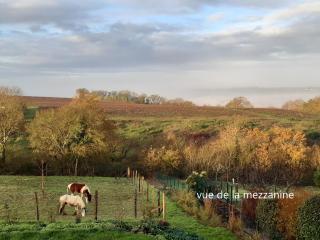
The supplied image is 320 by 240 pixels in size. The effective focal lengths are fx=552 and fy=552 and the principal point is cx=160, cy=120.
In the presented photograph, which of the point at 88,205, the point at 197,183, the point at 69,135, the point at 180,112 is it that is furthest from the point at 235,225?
the point at 180,112

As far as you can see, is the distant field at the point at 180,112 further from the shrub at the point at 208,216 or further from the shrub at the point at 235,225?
the shrub at the point at 235,225

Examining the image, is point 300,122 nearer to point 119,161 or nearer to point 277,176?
point 277,176

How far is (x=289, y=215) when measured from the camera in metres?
19.2

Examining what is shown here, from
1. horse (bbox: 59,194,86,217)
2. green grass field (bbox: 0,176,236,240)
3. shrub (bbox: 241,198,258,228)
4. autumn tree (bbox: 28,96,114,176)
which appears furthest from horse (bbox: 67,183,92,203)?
autumn tree (bbox: 28,96,114,176)

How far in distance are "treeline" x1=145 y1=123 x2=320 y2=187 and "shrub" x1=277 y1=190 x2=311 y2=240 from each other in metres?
26.3

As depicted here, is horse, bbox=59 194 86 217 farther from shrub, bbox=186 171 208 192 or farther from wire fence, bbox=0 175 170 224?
shrub, bbox=186 171 208 192

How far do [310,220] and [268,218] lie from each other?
373 centimetres

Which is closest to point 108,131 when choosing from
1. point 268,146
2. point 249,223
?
point 268,146

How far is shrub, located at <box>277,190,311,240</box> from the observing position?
61.9ft

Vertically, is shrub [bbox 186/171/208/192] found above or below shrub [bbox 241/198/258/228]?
above

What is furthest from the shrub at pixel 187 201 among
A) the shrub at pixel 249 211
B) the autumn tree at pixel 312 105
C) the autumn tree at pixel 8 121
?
the autumn tree at pixel 312 105

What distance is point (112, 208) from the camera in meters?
24.9

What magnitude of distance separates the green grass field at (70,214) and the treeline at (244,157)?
1009 cm

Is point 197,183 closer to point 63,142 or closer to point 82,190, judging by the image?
point 82,190
